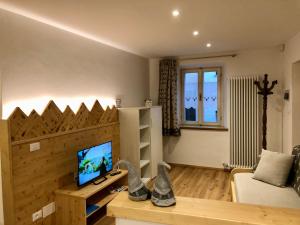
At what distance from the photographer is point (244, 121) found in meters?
4.82

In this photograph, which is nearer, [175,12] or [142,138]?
[175,12]

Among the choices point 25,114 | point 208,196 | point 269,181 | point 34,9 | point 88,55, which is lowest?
point 208,196

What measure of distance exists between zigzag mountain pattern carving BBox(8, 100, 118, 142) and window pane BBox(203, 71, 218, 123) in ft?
8.04

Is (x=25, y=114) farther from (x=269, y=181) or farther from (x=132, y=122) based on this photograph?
(x=269, y=181)

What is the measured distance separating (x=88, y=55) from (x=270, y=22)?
2.48m

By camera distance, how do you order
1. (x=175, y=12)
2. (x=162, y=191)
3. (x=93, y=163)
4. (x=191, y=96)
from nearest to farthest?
1. (x=162, y=191)
2. (x=175, y=12)
3. (x=93, y=163)
4. (x=191, y=96)

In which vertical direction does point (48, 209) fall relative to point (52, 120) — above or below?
below

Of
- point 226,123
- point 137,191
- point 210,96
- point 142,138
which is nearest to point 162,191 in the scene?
point 137,191

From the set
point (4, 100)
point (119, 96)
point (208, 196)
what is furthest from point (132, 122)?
point (4, 100)

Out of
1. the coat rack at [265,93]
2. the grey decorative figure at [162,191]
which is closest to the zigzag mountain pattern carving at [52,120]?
the grey decorative figure at [162,191]

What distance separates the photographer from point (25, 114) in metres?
2.49

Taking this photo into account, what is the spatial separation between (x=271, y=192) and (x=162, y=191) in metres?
1.98

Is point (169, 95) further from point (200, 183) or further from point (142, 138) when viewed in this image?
point (200, 183)

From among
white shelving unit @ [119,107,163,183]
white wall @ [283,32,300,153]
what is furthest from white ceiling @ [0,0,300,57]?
white shelving unit @ [119,107,163,183]
